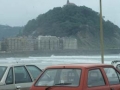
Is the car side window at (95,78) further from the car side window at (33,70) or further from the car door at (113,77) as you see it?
the car side window at (33,70)

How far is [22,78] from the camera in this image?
34.9 ft

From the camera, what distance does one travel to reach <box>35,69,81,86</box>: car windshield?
783cm

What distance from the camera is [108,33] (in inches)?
4178

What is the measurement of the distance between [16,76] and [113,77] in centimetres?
284

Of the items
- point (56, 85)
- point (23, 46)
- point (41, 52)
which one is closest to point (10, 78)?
point (56, 85)

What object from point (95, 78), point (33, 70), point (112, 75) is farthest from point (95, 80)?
point (33, 70)

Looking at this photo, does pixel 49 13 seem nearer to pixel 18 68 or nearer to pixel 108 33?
pixel 108 33

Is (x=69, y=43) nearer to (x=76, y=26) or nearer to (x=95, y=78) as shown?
(x=76, y=26)

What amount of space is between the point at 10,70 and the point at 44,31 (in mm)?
106241

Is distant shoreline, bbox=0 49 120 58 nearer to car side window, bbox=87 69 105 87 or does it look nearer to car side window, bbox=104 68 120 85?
car side window, bbox=104 68 120 85

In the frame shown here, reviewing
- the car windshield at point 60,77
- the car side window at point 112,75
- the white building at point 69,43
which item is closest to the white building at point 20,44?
the white building at point 69,43

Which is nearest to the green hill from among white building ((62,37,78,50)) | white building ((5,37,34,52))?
white building ((62,37,78,50))

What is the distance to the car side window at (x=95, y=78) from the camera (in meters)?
7.85

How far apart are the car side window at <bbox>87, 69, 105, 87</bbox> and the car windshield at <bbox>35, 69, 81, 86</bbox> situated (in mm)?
238
